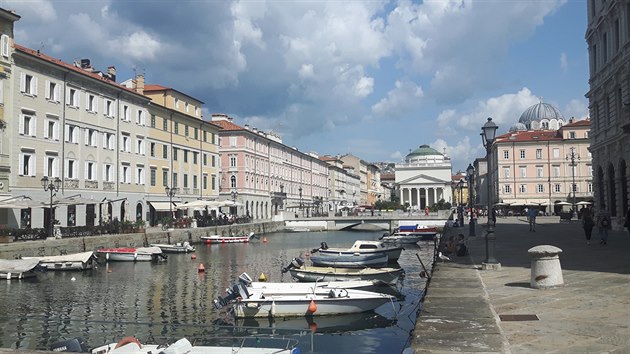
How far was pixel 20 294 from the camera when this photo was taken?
84.8ft

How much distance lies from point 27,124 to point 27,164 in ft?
10.4

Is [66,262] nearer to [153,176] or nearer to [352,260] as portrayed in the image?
[352,260]

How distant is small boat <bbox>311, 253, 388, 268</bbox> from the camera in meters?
32.7

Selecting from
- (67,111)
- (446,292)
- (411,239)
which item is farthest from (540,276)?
(67,111)

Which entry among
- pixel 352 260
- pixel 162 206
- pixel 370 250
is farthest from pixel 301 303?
pixel 162 206

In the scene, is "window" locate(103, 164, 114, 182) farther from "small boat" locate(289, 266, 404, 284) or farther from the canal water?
"small boat" locate(289, 266, 404, 284)

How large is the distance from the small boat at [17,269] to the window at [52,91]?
19423 millimetres

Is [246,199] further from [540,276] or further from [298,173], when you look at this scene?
[540,276]

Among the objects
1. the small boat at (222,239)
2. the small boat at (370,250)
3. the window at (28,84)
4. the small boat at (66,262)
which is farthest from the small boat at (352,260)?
the window at (28,84)

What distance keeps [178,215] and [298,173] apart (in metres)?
52.1

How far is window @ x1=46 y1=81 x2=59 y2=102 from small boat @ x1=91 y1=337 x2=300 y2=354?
130 ft

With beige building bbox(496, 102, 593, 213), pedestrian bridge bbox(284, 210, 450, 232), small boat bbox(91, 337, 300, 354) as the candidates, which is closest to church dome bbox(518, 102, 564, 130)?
beige building bbox(496, 102, 593, 213)

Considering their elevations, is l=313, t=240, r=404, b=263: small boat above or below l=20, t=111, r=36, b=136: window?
below

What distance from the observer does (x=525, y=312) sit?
11953 millimetres
